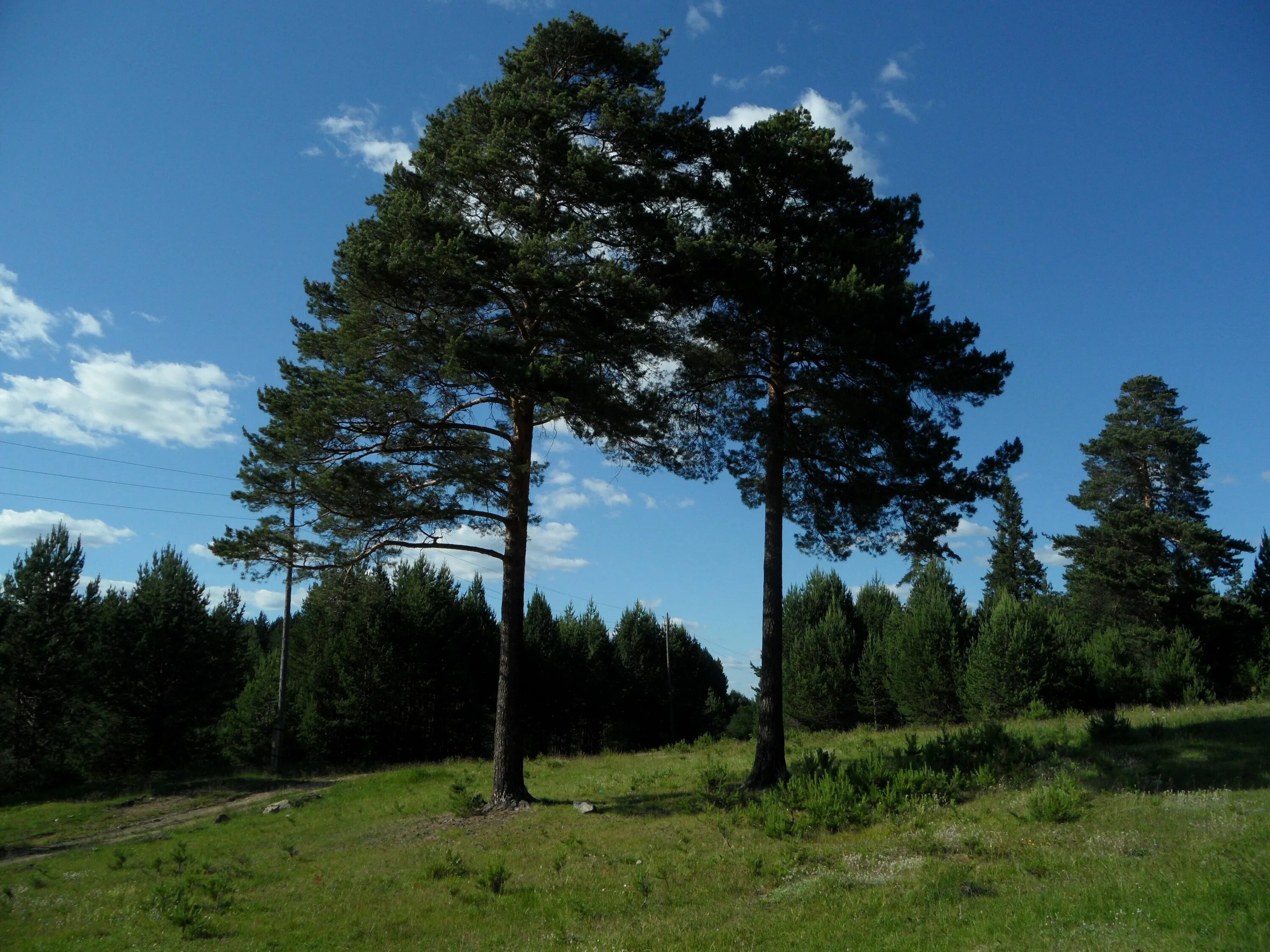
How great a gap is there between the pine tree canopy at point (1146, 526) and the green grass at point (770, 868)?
16.5 m

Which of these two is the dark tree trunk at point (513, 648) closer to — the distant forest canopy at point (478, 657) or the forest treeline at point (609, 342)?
the forest treeline at point (609, 342)

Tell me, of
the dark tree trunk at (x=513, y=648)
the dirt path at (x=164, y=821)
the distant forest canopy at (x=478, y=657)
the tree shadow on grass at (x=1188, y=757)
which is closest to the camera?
the tree shadow on grass at (x=1188, y=757)

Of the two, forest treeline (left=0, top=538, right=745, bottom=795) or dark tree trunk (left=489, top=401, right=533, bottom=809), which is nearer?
dark tree trunk (left=489, top=401, right=533, bottom=809)

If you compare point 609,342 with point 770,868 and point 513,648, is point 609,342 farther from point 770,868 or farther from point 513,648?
point 770,868

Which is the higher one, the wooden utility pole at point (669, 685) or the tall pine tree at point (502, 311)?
the tall pine tree at point (502, 311)

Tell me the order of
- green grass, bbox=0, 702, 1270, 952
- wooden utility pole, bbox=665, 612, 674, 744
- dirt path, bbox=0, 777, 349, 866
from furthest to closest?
1. wooden utility pole, bbox=665, 612, 674, 744
2. dirt path, bbox=0, 777, 349, 866
3. green grass, bbox=0, 702, 1270, 952

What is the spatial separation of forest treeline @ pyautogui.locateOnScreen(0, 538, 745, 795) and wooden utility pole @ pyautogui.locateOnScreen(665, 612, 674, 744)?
4090mm

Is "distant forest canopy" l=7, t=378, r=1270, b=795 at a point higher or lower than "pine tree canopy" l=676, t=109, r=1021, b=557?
lower

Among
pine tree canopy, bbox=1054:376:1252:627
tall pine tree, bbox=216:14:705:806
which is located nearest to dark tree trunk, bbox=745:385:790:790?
tall pine tree, bbox=216:14:705:806

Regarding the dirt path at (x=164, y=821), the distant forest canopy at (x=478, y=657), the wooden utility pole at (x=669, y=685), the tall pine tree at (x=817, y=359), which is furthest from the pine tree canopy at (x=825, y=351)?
the wooden utility pole at (x=669, y=685)

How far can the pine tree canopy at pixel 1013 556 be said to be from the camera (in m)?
53.1

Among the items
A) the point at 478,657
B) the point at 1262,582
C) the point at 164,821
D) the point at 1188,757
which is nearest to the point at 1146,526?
the point at 1262,582

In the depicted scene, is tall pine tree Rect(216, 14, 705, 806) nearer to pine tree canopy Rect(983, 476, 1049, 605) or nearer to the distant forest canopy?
the distant forest canopy

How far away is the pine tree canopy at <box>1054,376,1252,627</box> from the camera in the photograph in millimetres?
30547
